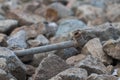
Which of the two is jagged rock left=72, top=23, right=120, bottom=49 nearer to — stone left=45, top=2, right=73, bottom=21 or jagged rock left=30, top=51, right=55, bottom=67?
jagged rock left=30, top=51, right=55, bottom=67

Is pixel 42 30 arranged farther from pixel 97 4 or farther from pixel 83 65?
pixel 97 4

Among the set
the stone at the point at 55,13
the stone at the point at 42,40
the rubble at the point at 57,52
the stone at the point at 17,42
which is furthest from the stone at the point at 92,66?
the stone at the point at 55,13

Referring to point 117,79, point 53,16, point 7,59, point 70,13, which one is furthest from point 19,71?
point 70,13

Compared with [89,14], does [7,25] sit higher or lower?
higher

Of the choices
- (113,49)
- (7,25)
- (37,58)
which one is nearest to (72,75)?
(113,49)

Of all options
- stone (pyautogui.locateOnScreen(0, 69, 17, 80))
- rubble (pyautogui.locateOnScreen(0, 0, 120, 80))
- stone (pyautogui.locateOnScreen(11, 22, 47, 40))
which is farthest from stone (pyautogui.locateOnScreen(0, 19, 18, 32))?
stone (pyautogui.locateOnScreen(0, 69, 17, 80))

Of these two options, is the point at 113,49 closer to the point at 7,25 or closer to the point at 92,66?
the point at 92,66

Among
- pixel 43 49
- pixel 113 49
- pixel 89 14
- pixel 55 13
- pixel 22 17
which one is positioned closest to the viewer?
pixel 113 49

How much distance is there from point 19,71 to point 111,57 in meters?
0.82

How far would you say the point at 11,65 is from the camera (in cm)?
289

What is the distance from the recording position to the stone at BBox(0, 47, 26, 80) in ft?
9.37

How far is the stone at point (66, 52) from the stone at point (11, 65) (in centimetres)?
70

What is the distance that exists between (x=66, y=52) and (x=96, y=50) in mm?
338

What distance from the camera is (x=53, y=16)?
20.8 ft
